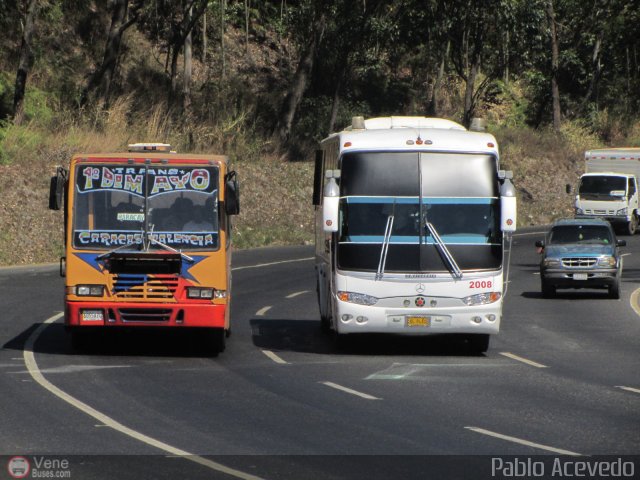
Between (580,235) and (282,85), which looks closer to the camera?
A: (580,235)

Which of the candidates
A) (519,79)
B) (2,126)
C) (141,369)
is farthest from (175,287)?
(519,79)

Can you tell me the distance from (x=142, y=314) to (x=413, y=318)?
3903 mm

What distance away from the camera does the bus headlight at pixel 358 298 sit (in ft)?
64.2

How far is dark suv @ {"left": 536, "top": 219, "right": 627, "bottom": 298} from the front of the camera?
1244 inches

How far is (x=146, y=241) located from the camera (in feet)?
63.0

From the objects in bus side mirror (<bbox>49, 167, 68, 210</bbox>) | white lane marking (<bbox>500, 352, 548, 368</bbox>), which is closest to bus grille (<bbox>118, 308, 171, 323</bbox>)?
bus side mirror (<bbox>49, 167, 68, 210</bbox>)

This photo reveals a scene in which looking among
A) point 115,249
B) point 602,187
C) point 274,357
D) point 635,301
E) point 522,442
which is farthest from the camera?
point 602,187

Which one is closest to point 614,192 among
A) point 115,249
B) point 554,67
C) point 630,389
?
point 554,67

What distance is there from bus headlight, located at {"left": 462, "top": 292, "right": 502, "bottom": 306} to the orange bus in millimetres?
3518

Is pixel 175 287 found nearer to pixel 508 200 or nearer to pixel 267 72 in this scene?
pixel 508 200

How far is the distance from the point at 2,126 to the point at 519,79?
129ft

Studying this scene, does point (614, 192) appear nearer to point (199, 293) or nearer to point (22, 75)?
point (22, 75)

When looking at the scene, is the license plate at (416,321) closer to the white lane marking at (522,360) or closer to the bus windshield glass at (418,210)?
the bus windshield glass at (418,210)

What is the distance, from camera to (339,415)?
14.2m
